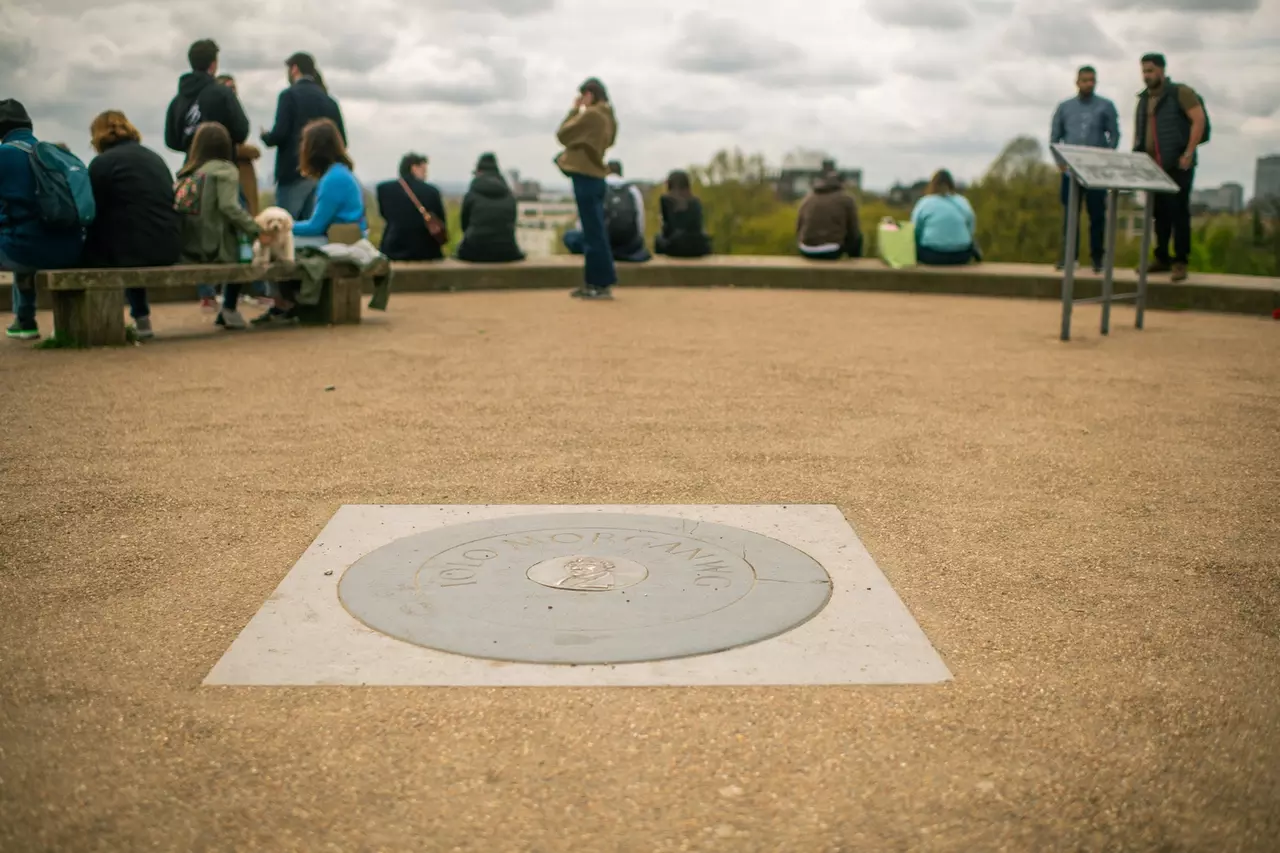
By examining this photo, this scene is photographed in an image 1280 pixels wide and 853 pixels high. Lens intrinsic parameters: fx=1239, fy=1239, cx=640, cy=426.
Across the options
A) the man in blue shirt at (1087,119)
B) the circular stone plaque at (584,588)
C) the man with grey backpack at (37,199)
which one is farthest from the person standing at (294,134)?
the circular stone plaque at (584,588)

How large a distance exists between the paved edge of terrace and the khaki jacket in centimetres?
266

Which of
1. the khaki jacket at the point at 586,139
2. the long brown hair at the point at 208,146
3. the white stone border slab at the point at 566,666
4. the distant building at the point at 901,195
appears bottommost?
the white stone border slab at the point at 566,666

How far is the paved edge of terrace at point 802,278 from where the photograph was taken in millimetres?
12211

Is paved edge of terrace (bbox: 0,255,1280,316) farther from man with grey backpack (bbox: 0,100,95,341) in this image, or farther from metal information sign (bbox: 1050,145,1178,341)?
man with grey backpack (bbox: 0,100,95,341)

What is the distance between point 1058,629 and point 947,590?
1.27 ft

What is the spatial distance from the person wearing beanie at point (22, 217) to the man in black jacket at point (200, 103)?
194cm

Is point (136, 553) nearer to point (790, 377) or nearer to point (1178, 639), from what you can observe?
point (1178, 639)

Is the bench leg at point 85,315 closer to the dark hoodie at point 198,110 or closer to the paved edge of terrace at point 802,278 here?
the dark hoodie at point 198,110

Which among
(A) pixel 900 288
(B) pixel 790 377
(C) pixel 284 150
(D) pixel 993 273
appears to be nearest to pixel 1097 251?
(D) pixel 993 273

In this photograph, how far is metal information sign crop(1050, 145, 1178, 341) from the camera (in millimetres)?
8797

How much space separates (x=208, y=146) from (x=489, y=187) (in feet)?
19.3

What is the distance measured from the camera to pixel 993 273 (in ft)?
44.7

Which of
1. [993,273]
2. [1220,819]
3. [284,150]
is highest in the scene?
[284,150]

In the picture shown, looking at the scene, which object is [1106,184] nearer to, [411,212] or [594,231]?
[594,231]
